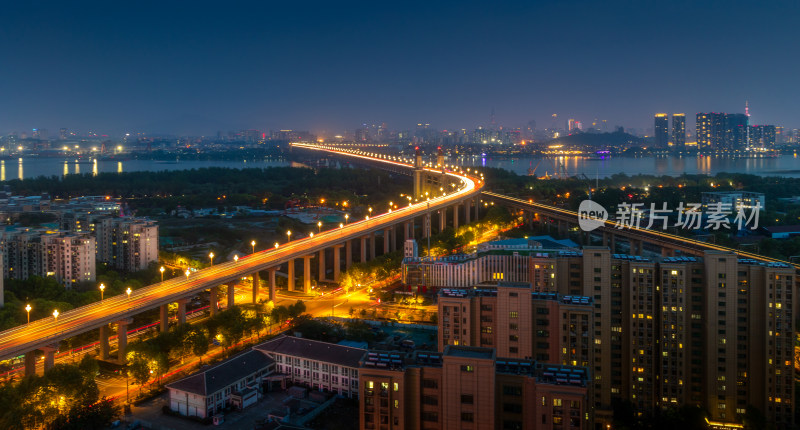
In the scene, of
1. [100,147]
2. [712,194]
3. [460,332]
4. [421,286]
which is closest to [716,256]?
[460,332]

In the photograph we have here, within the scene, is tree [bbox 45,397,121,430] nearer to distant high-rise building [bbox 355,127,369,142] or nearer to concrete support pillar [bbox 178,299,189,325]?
concrete support pillar [bbox 178,299,189,325]

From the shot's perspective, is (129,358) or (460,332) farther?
(129,358)

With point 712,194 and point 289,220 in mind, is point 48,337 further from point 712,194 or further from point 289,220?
point 712,194

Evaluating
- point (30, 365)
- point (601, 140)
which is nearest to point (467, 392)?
point (30, 365)

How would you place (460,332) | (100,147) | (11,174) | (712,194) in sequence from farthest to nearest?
(100,147), (11,174), (712,194), (460,332)

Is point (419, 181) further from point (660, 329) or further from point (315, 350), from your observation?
Result: point (660, 329)
